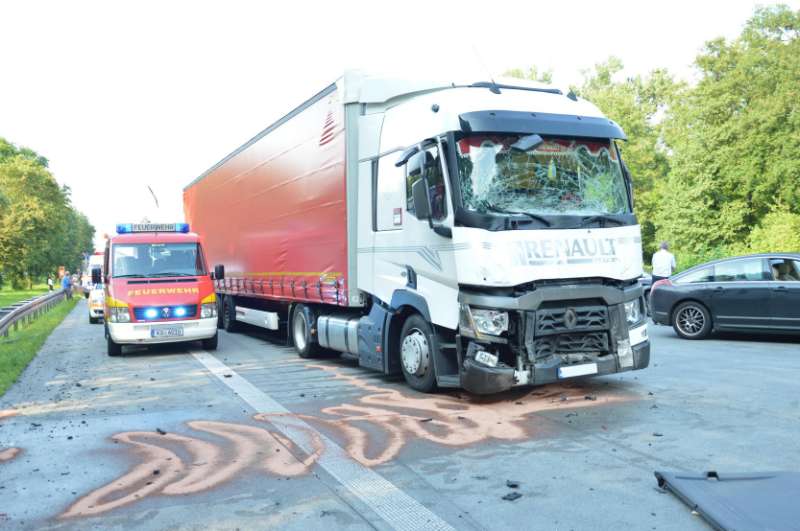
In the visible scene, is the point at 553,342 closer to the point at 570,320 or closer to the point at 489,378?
the point at 570,320

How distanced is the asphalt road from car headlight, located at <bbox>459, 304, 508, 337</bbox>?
2.79ft

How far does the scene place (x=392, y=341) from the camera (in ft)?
29.3

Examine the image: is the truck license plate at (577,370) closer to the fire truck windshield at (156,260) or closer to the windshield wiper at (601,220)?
the windshield wiper at (601,220)

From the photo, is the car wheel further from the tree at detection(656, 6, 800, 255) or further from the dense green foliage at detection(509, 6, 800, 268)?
the tree at detection(656, 6, 800, 255)

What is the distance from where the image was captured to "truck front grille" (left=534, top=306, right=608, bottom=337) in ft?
23.7

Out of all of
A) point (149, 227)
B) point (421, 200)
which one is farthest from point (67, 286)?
point (421, 200)

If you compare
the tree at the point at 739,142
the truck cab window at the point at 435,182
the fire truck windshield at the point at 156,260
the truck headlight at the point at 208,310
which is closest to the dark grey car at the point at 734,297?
the truck cab window at the point at 435,182

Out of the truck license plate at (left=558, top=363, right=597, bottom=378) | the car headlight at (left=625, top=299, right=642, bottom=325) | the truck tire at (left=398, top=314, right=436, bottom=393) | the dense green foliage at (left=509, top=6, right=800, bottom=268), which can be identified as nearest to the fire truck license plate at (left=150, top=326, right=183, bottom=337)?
the truck tire at (left=398, top=314, right=436, bottom=393)

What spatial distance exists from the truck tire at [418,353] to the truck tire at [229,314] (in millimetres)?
9103

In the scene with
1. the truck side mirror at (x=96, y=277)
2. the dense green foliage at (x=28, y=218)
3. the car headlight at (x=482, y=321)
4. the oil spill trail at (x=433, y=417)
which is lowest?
the oil spill trail at (x=433, y=417)

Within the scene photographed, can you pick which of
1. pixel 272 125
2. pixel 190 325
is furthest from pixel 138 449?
pixel 272 125

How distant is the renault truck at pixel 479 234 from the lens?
723 centimetres

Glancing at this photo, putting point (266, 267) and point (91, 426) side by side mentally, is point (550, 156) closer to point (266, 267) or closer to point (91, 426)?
point (91, 426)

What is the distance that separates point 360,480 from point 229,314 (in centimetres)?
1269
